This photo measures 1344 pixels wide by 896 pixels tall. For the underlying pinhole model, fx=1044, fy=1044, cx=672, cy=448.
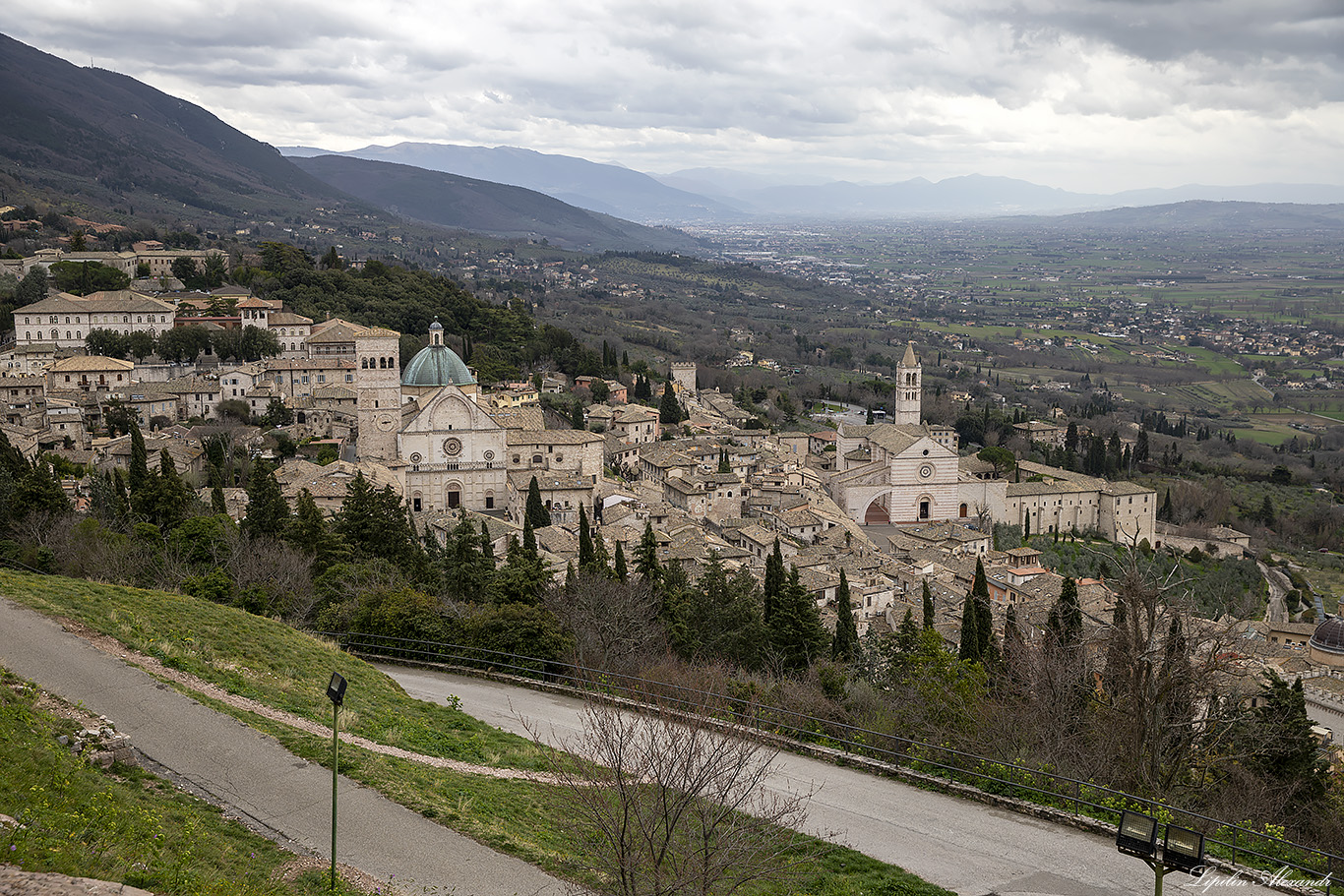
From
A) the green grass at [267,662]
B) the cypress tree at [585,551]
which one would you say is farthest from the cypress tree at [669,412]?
the green grass at [267,662]

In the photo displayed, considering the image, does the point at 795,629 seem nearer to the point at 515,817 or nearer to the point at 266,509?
the point at 515,817

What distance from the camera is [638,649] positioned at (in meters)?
22.2

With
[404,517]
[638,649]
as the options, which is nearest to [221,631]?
[638,649]

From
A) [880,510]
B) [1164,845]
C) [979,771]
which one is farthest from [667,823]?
[880,510]

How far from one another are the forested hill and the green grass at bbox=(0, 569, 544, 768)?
51.4 meters

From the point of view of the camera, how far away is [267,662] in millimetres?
16734

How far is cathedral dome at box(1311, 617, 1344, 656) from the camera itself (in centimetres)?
3903

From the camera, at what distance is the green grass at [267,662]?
1458cm

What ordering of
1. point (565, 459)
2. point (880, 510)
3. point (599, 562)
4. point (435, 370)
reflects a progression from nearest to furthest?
point (599, 562)
point (565, 459)
point (435, 370)
point (880, 510)

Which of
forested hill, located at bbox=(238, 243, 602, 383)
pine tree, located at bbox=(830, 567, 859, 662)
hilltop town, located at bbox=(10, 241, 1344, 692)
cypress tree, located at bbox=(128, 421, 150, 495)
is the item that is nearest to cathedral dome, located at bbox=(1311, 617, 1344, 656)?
hilltop town, located at bbox=(10, 241, 1344, 692)

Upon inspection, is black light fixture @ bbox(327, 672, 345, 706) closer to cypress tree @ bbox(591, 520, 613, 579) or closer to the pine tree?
cypress tree @ bbox(591, 520, 613, 579)

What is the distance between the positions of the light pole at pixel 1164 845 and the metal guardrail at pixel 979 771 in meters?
3.03

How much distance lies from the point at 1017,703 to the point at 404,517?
22.0 metres

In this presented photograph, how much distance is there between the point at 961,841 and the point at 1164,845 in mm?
4589
